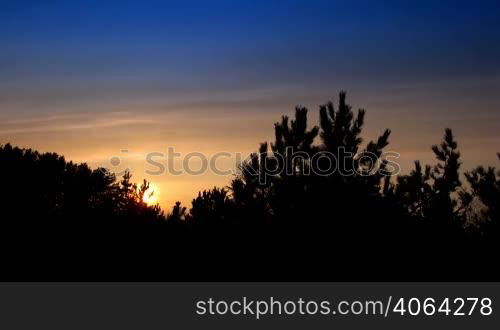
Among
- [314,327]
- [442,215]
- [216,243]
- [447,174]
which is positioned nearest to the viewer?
[314,327]

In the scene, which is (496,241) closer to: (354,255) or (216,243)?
(354,255)

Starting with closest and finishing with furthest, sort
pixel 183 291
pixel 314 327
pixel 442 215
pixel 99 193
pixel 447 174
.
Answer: pixel 314 327 → pixel 183 291 → pixel 442 215 → pixel 447 174 → pixel 99 193

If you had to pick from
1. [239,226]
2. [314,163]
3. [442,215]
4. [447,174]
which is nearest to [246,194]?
[239,226]

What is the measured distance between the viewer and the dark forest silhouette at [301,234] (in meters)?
9.59

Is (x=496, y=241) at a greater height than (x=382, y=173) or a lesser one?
lesser

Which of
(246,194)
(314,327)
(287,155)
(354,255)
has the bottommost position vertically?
(314,327)

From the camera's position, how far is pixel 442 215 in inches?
502

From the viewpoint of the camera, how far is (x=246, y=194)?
10.8m

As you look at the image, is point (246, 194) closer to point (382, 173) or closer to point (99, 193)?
point (382, 173)

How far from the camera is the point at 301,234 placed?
9609 millimetres

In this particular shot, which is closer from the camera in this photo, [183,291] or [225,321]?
[225,321]

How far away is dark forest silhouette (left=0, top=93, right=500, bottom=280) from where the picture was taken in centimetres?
959

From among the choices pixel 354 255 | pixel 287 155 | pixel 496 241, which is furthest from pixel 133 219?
pixel 496 241

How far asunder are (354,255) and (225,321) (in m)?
2.44
